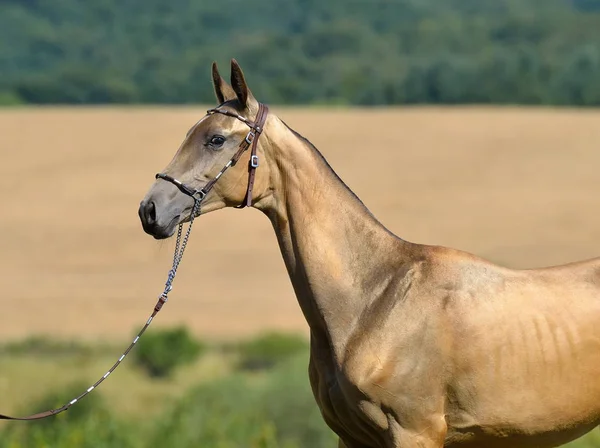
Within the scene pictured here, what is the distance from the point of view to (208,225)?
4147 centimetres

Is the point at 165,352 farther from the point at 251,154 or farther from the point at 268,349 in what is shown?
the point at 251,154

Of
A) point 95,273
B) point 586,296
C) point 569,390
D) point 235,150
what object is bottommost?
point 95,273

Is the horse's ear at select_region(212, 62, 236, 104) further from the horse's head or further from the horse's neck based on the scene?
the horse's neck

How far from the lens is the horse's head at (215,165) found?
566cm

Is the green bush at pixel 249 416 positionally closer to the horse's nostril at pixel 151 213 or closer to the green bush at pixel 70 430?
the green bush at pixel 70 430

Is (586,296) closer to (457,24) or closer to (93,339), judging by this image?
(93,339)

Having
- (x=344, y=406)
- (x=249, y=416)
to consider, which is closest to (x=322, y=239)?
(x=344, y=406)

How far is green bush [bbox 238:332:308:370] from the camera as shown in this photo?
2380 cm

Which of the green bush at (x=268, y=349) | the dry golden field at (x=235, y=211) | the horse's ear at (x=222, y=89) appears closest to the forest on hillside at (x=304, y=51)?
the dry golden field at (x=235, y=211)

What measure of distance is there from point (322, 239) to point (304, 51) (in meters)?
96.9

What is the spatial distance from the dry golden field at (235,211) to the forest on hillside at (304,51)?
12.4 m

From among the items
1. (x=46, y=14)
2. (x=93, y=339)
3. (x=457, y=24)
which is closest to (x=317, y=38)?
(x=457, y=24)

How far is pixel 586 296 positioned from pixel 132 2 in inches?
5232

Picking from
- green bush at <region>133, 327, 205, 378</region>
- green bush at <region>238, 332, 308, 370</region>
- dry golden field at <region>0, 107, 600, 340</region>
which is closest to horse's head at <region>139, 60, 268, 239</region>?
green bush at <region>133, 327, 205, 378</region>
